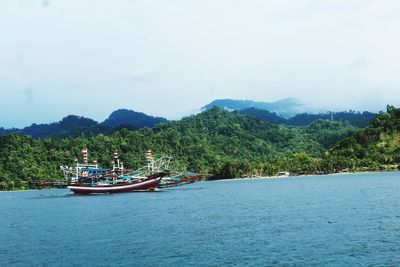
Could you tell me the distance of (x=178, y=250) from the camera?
65.8 meters

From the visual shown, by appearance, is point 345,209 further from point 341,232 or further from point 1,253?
point 1,253

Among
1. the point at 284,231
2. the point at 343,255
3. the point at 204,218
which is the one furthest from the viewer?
the point at 204,218

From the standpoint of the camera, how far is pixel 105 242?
247 feet

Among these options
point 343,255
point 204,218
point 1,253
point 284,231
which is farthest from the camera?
point 204,218

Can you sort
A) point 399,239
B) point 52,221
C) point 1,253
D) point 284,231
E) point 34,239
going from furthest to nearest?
point 52,221 → point 34,239 → point 284,231 → point 1,253 → point 399,239

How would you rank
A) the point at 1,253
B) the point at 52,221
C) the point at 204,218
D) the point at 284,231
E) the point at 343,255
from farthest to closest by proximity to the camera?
the point at 52,221
the point at 204,218
the point at 284,231
the point at 1,253
the point at 343,255

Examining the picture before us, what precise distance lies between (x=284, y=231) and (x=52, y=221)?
2178 inches

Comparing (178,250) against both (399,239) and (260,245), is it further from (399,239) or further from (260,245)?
(399,239)

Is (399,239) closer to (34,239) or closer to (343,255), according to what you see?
(343,255)

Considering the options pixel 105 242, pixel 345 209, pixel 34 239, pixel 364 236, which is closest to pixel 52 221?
pixel 34 239

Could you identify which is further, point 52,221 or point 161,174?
point 161,174

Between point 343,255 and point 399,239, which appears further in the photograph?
point 399,239

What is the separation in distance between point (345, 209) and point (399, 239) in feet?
125

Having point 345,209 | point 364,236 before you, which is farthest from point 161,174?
point 364,236
